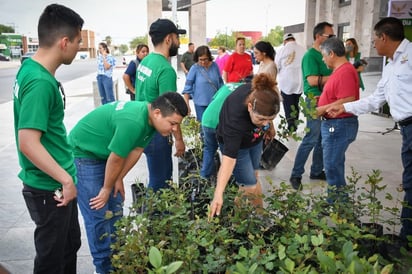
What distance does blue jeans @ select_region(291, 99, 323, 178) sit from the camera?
427 centimetres

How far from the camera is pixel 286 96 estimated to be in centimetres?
587

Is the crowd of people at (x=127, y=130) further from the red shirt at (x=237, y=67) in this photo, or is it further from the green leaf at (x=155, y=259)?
Result: the red shirt at (x=237, y=67)

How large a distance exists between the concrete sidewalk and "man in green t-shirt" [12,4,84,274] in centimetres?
92

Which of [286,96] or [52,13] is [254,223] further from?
[286,96]

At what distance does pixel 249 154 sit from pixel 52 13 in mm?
1659

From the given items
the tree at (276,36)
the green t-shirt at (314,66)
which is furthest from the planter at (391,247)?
the tree at (276,36)

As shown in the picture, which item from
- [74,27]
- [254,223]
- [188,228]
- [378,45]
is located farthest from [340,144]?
[74,27]

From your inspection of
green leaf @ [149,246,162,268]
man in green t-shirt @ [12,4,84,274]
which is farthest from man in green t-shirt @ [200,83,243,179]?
green leaf @ [149,246,162,268]

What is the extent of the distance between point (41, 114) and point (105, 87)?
7.35 metres

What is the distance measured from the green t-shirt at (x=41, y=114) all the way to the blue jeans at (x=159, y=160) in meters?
1.12

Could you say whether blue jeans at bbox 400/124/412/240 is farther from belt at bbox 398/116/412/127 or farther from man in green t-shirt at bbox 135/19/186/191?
man in green t-shirt at bbox 135/19/186/191

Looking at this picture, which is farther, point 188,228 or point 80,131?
point 80,131

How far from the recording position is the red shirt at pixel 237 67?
7.30 m

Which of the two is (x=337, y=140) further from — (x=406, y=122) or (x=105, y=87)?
(x=105, y=87)
